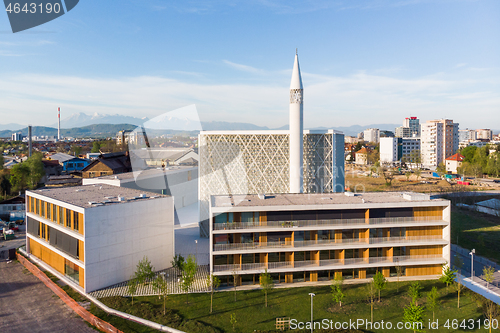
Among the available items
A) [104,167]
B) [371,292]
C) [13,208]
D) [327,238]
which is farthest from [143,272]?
[104,167]

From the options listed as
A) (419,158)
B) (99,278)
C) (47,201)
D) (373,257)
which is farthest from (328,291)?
(419,158)

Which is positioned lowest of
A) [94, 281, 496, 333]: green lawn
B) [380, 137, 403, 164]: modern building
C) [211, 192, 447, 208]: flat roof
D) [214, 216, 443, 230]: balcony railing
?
[94, 281, 496, 333]: green lawn

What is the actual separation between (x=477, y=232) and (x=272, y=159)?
25027 mm

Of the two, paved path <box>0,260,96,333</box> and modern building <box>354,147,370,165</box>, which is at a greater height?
modern building <box>354,147,370,165</box>

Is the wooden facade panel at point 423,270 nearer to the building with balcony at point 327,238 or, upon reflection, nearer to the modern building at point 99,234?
the building with balcony at point 327,238

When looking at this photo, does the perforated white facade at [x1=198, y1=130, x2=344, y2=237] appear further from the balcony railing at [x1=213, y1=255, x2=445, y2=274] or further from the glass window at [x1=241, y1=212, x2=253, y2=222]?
the balcony railing at [x1=213, y1=255, x2=445, y2=274]

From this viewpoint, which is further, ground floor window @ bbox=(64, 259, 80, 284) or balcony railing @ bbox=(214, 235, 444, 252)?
ground floor window @ bbox=(64, 259, 80, 284)

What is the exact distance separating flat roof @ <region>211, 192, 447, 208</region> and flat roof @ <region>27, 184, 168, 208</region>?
20.5ft

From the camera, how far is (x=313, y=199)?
89.2 ft

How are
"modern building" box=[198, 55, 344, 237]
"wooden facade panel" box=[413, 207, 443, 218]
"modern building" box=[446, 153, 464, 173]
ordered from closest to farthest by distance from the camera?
"wooden facade panel" box=[413, 207, 443, 218] → "modern building" box=[198, 55, 344, 237] → "modern building" box=[446, 153, 464, 173]

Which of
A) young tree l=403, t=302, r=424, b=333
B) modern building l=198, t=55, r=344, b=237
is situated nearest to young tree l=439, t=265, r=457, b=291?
young tree l=403, t=302, r=424, b=333

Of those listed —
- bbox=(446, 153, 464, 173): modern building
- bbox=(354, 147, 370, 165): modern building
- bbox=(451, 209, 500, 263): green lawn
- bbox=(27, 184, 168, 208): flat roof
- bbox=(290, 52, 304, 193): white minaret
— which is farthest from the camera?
bbox=(354, 147, 370, 165): modern building

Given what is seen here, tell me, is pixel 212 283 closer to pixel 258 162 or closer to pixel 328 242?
pixel 328 242

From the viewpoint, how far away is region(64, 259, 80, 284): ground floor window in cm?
2489
